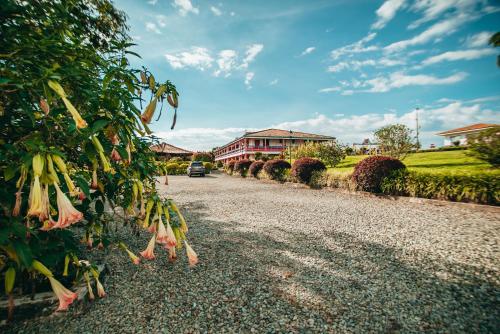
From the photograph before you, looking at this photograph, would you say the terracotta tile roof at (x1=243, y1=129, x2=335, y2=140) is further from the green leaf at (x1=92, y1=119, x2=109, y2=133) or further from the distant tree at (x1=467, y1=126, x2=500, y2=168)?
the green leaf at (x1=92, y1=119, x2=109, y2=133)

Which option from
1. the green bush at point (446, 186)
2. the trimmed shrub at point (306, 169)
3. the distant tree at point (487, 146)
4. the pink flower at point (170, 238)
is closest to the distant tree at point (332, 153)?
the trimmed shrub at point (306, 169)

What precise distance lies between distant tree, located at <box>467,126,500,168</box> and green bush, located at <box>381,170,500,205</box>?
6.24 metres

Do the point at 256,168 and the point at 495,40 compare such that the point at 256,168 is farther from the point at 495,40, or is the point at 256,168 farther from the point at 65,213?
the point at 65,213

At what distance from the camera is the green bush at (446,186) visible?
690 centimetres

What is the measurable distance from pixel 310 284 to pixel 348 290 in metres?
0.48

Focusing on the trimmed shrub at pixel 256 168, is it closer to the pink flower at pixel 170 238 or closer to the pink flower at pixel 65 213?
the pink flower at pixel 170 238

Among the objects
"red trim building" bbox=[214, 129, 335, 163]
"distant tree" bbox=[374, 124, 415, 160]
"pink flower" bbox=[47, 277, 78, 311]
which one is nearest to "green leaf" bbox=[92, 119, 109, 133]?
"pink flower" bbox=[47, 277, 78, 311]

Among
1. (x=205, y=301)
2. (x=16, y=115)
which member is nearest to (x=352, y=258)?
(x=205, y=301)

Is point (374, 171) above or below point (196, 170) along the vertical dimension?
below

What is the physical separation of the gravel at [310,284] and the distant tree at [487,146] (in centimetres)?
169

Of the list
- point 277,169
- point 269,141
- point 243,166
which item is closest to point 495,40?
point 277,169

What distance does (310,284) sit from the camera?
10.4 feet

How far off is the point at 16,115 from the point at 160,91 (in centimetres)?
107

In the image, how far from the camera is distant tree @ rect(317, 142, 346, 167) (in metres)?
20.5
